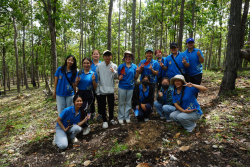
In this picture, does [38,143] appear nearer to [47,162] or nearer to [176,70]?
[47,162]

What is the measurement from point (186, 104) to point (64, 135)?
11.6ft

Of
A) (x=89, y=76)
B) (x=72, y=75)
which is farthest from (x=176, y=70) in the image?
(x=72, y=75)

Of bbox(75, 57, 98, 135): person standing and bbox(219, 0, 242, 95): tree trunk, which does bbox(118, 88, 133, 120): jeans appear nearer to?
bbox(75, 57, 98, 135): person standing

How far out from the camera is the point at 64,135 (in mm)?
3863

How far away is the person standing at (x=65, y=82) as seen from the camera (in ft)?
14.0

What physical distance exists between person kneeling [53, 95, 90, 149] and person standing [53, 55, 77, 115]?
1.75 feet

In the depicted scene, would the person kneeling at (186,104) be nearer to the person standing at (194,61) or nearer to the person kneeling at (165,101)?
the person kneeling at (165,101)

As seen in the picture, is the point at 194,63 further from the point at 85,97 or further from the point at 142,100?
the point at 85,97

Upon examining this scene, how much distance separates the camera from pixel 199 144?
3309 millimetres

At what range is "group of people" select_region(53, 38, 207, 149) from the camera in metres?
3.92

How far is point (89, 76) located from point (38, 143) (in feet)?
8.33

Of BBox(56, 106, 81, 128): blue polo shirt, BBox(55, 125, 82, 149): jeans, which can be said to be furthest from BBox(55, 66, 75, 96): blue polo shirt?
BBox(55, 125, 82, 149): jeans

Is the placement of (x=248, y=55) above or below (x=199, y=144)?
above

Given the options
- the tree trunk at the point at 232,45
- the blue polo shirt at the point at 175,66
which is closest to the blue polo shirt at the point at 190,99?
the blue polo shirt at the point at 175,66
